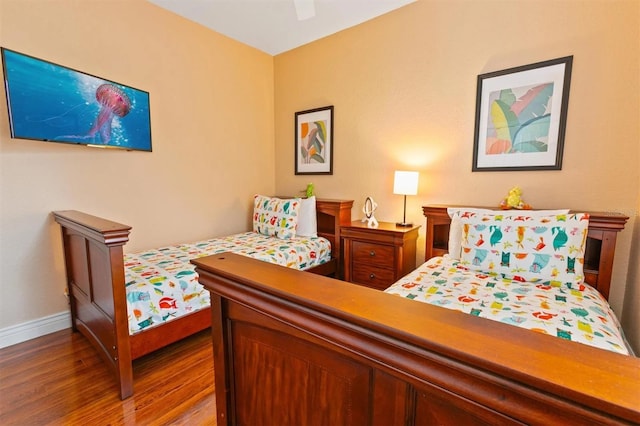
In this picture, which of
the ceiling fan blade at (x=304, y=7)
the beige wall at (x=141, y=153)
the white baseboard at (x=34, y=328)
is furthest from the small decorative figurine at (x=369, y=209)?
the white baseboard at (x=34, y=328)

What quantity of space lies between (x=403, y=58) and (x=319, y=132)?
112 centimetres

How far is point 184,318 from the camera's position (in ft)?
6.31

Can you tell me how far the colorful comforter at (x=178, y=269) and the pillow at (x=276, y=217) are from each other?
11 cm

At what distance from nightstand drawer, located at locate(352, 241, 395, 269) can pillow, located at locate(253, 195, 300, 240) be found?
69cm

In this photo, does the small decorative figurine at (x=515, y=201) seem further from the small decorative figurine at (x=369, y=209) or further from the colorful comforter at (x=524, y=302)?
the small decorative figurine at (x=369, y=209)

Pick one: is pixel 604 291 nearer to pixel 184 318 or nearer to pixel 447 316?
pixel 447 316

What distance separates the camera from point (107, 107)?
2.29 metres

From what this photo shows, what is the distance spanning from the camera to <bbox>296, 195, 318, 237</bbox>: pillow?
10.1 ft

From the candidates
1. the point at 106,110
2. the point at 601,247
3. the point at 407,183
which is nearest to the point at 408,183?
the point at 407,183

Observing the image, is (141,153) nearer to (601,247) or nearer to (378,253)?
(378,253)

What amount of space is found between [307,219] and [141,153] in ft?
5.34

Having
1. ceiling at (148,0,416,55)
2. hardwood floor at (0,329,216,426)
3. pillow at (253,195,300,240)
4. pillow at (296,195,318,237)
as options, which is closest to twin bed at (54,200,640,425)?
hardwood floor at (0,329,216,426)

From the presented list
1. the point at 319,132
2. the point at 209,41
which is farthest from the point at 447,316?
the point at 209,41

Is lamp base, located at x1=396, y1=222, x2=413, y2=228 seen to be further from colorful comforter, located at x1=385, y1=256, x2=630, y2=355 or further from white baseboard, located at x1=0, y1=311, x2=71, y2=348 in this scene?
white baseboard, located at x1=0, y1=311, x2=71, y2=348
